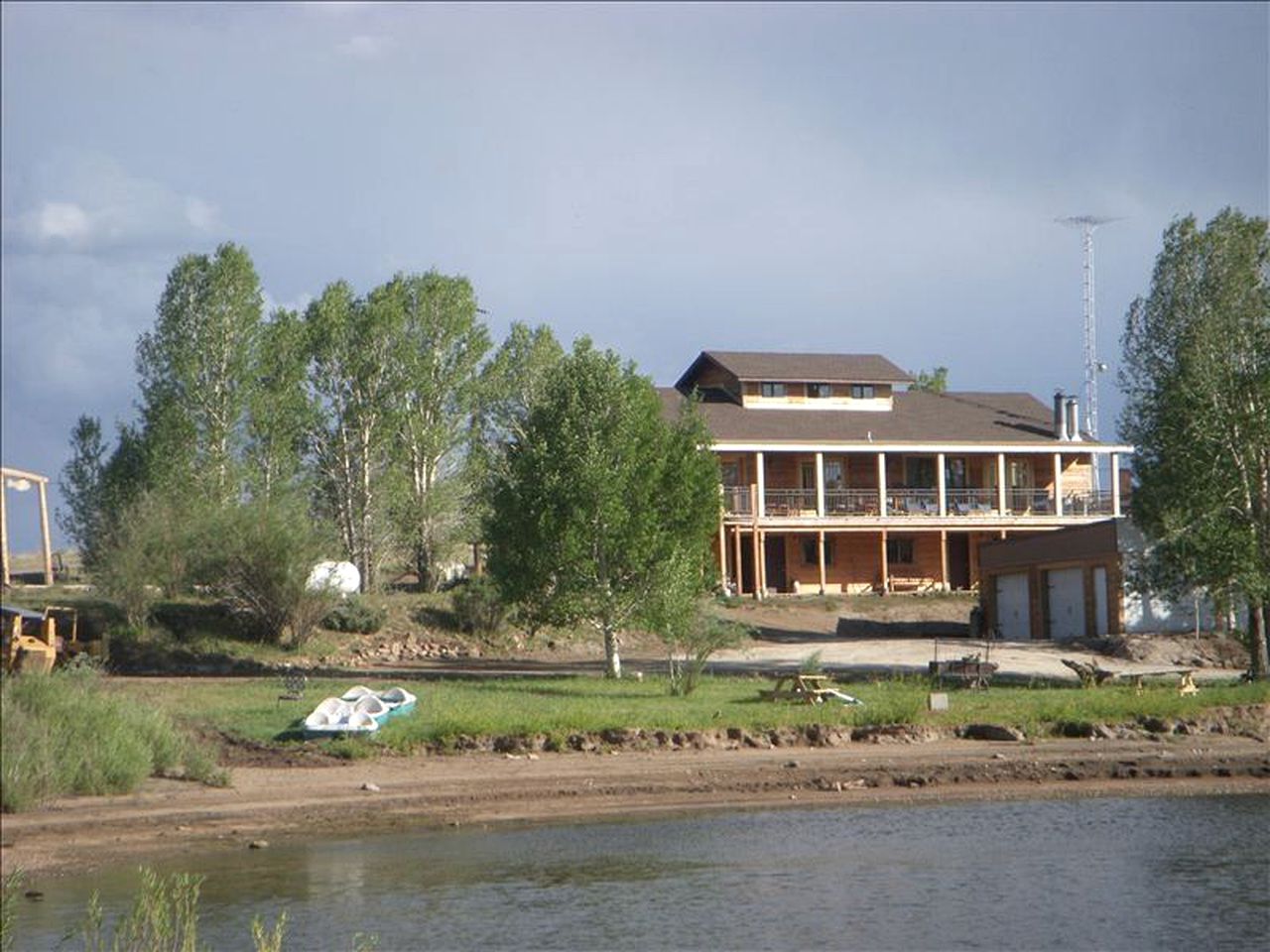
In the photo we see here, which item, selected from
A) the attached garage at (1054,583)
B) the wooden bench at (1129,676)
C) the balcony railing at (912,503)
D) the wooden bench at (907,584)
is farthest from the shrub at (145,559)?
the balcony railing at (912,503)

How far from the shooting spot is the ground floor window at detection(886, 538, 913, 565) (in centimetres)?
6347

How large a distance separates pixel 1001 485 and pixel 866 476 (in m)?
5.18

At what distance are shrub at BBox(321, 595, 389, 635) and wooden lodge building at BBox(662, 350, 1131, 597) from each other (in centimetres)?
1687

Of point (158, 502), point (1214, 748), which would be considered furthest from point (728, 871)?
point (158, 502)

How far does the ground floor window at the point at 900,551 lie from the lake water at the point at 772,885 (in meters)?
39.9

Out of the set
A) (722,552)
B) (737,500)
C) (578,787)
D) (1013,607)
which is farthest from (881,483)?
(578,787)

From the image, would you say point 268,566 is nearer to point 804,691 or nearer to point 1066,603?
point 804,691

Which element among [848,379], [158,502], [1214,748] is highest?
[848,379]

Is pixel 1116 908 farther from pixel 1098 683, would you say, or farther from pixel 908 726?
pixel 1098 683

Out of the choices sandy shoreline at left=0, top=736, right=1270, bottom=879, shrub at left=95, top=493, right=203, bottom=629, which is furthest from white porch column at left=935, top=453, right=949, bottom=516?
sandy shoreline at left=0, top=736, right=1270, bottom=879

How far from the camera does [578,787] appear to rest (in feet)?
80.6

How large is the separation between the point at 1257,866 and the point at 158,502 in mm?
32055

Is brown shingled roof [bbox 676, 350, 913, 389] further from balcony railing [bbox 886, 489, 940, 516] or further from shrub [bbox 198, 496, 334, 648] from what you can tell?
shrub [bbox 198, 496, 334, 648]

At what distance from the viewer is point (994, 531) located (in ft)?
205
